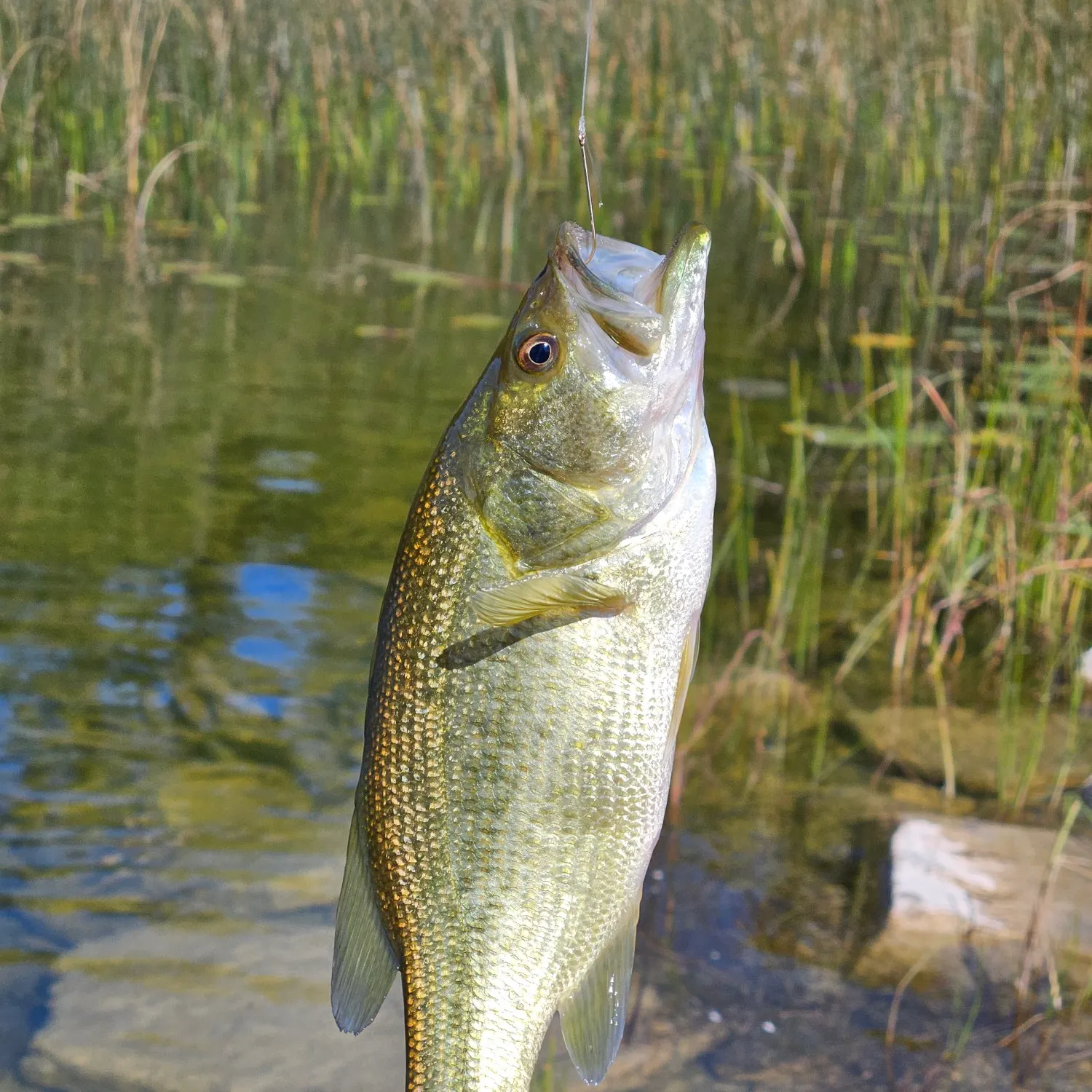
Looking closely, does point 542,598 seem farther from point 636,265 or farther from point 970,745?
point 970,745

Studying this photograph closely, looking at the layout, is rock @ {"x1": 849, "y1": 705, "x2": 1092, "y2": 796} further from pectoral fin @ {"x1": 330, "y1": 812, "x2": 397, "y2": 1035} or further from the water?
pectoral fin @ {"x1": 330, "y1": 812, "x2": 397, "y2": 1035}

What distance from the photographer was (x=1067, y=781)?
532 cm

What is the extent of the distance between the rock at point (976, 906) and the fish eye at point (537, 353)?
2643mm

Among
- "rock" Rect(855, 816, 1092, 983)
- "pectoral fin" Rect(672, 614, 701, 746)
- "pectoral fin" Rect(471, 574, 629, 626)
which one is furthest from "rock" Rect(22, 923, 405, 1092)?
"pectoral fin" Rect(471, 574, 629, 626)

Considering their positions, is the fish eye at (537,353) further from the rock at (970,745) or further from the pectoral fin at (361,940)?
the rock at (970,745)

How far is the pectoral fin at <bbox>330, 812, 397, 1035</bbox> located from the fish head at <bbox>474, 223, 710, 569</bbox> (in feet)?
1.73

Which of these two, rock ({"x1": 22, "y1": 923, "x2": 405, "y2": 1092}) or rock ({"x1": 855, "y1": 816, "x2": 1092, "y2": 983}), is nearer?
rock ({"x1": 22, "y1": 923, "x2": 405, "y2": 1092})

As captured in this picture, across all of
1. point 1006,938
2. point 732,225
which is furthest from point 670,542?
point 732,225

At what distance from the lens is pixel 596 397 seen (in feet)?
7.36

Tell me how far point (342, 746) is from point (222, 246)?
714cm

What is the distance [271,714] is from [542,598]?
3754 mm

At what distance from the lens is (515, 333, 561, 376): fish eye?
223cm

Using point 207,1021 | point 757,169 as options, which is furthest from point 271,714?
point 757,169

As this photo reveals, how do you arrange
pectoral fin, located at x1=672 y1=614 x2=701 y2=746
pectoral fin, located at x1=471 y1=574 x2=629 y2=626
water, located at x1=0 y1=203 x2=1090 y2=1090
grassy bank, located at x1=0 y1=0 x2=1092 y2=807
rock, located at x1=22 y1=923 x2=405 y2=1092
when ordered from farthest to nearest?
grassy bank, located at x1=0 y1=0 x2=1092 y2=807, water, located at x1=0 y1=203 x2=1090 y2=1090, rock, located at x1=22 y1=923 x2=405 y2=1092, pectoral fin, located at x1=672 y1=614 x2=701 y2=746, pectoral fin, located at x1=471 y1=574 x2=629 y2=626
